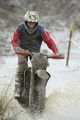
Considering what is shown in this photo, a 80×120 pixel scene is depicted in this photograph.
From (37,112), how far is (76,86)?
2.92m

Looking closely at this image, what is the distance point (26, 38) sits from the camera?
9242mm

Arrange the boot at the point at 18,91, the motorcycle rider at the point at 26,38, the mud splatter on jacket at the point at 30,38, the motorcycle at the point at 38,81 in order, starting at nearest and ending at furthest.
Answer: the motorcycle at the point at 38,81
the motorcycle rider at the point at 26,38
the boot at the point at 18,91
the mud splatter on jacket at the point at 30,38

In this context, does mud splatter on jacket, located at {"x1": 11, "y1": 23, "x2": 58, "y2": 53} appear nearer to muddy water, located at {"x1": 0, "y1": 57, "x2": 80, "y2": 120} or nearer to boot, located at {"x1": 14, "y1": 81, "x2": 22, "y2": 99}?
boot, located at {"x1": 14, "y1": 81, "x2": 22, "y2": 99}

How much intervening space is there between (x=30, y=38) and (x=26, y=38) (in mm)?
77

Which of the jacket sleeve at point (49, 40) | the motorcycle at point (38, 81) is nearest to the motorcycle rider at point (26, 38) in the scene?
the jacket sleeve at point (49, 40)

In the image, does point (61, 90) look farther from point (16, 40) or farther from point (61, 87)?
point (16, 40)

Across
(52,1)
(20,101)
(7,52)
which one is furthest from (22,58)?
(52,1)

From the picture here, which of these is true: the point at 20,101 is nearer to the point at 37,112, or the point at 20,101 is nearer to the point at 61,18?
the point at 37,112

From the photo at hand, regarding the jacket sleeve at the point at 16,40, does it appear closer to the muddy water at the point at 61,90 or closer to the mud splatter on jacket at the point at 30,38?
the mud splatter on jacket at the point at 30,38

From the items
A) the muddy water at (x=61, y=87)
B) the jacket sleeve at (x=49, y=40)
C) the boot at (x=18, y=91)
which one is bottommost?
the muddy water at (x=61, y=87)

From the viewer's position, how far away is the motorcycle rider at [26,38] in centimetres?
892

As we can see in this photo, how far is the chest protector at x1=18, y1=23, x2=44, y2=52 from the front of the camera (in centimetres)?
917

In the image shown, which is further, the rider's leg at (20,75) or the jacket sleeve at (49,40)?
the jacket sleeve at (49,40)

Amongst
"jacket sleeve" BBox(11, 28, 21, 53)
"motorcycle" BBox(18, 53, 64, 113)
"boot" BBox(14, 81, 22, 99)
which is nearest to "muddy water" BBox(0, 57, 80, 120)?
"motorcycle" BBox(18, 53, 64, 113)
